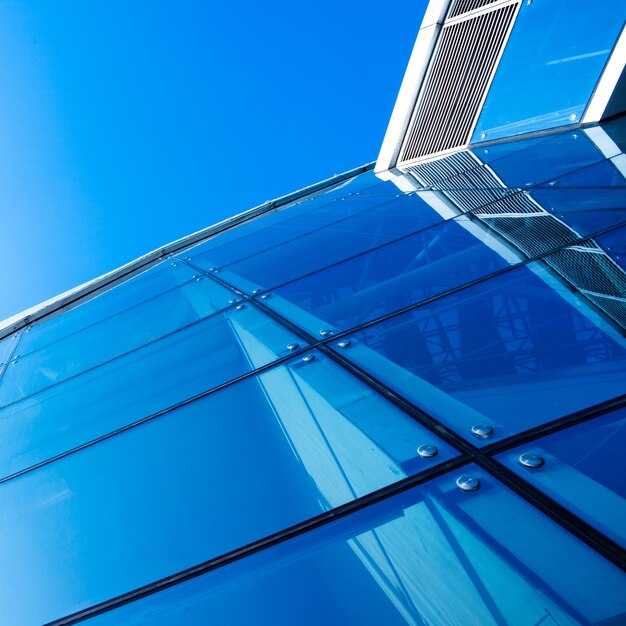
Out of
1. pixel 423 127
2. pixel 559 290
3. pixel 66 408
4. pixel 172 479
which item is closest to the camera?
pixel 172 479

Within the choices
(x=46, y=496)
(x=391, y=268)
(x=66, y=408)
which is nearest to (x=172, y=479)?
→ (x=46, y=496)

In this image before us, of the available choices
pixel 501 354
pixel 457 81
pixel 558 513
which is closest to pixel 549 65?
pixel 457 81

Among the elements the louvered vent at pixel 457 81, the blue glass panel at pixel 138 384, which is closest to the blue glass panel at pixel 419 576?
the blue glass panel at pixel 138 384

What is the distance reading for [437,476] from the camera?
1790 millimetres

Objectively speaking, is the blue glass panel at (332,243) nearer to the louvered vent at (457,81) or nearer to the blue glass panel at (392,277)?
the blue glass panel at (392,277)

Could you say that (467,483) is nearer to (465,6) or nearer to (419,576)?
(419,576)

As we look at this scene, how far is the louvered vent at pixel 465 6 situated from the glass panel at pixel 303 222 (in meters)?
2.46

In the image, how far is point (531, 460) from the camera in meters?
1.68

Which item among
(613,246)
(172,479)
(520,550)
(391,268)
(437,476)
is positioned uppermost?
(391,268)

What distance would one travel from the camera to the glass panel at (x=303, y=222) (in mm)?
6812

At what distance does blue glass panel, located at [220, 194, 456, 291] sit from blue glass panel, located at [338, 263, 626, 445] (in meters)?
2.05

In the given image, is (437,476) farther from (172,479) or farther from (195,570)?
(172,479)

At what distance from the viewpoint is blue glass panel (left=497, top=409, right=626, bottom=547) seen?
146cm

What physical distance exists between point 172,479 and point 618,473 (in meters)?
1.41
